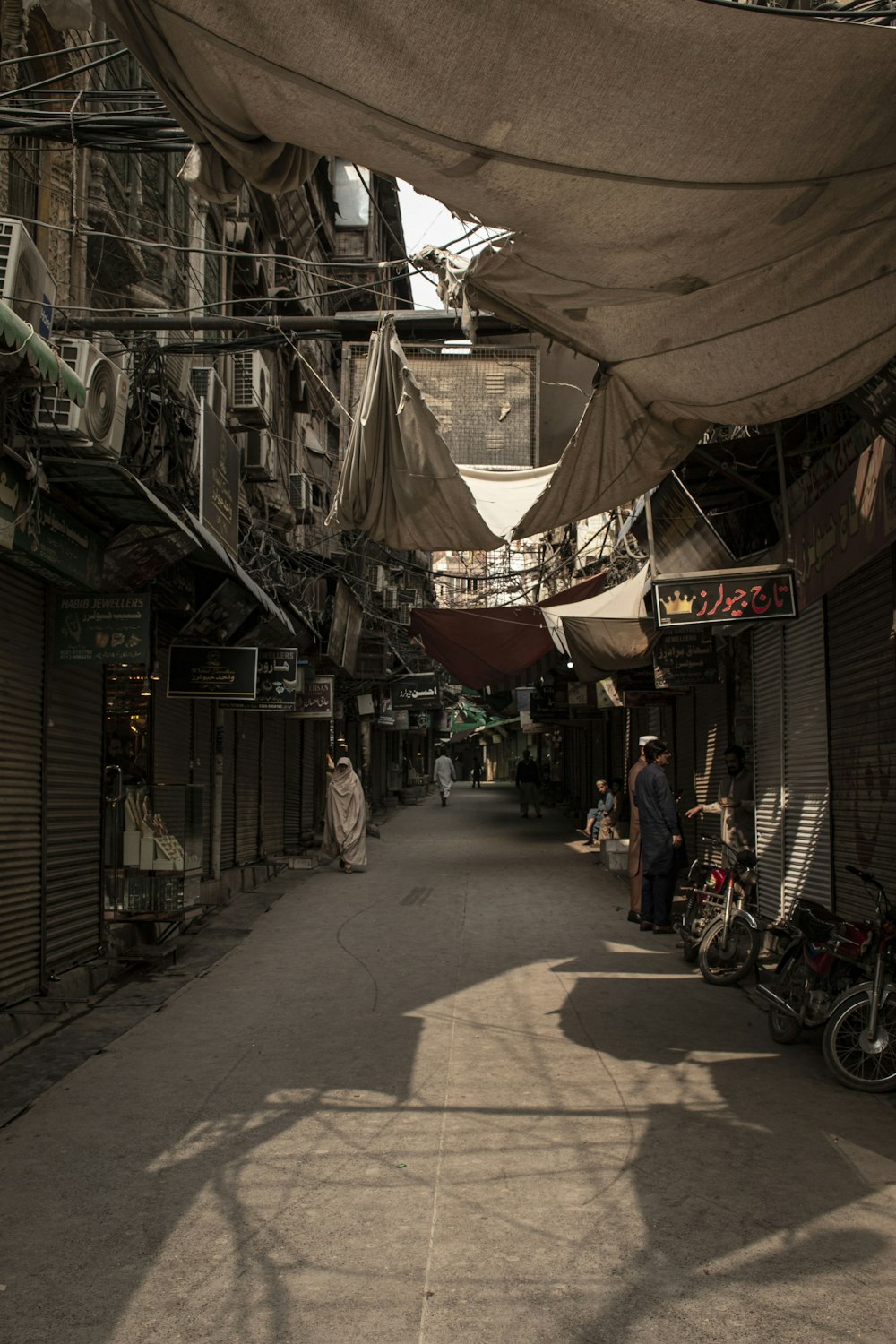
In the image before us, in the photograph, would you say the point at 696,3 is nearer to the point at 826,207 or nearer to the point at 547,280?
the point at 826,207

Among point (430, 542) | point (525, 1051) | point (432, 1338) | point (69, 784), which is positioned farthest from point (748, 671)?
point (432, 1338)

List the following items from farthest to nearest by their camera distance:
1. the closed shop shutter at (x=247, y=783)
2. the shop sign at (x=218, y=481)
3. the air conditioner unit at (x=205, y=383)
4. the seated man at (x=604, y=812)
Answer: the seated man at (x=604, y=812), the closed shop shutter at (x=247, y=783), the air conditioner unit at (x=205, y=383), the shop sign at (x=218, y=481)

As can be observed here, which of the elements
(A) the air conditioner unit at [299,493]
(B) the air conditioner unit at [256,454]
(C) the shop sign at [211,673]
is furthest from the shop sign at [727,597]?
(A) the air conditioner unit at [299,493]

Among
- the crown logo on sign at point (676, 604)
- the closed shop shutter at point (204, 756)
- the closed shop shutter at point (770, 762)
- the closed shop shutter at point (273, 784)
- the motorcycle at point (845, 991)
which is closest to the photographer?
the motorcycle at point (845, 991)

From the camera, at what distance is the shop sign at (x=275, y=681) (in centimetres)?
1403

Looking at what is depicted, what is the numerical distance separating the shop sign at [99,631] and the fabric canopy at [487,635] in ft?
22.1

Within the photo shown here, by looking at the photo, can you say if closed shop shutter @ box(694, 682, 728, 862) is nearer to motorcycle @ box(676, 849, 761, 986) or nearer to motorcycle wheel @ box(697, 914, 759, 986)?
motorcycle @ box(676, 849, 761, 986)

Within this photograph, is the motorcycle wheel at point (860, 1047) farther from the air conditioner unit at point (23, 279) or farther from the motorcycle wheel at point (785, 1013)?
the air conditioner unit at point (23, 279)

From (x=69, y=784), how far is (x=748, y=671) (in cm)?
726

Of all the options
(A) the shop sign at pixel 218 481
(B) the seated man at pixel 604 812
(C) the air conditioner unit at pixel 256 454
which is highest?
(C) the air conditioner unit at pixel 256 454

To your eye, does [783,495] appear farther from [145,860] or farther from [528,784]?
[528,784]

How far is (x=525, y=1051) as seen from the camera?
674cm

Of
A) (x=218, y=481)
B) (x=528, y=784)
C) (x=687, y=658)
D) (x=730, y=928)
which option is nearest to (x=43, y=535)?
(x=218, y=481)

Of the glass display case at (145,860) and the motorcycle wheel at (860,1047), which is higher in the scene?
the glass display case at (145,860)
